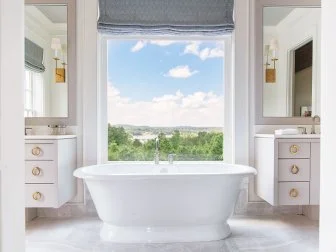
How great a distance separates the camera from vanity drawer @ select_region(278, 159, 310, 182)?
8.50ft

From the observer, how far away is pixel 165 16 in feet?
10.00

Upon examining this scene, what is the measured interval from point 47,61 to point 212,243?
2325 millimetres

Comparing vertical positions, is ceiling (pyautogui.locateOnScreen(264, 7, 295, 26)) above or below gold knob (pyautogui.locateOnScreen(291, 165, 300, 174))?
above

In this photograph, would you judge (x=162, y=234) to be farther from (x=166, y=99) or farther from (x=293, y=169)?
(x=166, y=99)

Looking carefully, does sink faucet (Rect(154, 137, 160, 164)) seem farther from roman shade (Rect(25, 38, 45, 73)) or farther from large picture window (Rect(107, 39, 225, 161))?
roman shade (Rect(25, 38, 45, 73))

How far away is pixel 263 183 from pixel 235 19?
1632mm

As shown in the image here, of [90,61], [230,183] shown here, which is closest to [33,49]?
[90,61]

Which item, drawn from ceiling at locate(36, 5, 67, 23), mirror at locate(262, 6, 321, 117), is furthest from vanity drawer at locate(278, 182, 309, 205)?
ceiling at locate(36, 5, 67, 23)

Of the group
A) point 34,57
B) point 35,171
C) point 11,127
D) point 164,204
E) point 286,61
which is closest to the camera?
point 11,127

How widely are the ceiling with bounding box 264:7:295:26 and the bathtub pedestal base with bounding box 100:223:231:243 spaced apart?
6.82ft

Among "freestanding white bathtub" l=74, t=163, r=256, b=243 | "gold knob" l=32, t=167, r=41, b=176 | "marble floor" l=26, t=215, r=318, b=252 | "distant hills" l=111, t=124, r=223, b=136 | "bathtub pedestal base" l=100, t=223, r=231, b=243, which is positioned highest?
"distant hills" l=111, t=124, r=223, b=136

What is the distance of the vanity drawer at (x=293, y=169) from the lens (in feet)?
8.50

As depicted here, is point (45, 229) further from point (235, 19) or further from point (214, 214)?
point (235, 19)

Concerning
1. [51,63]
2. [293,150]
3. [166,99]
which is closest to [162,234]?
[293,150]
